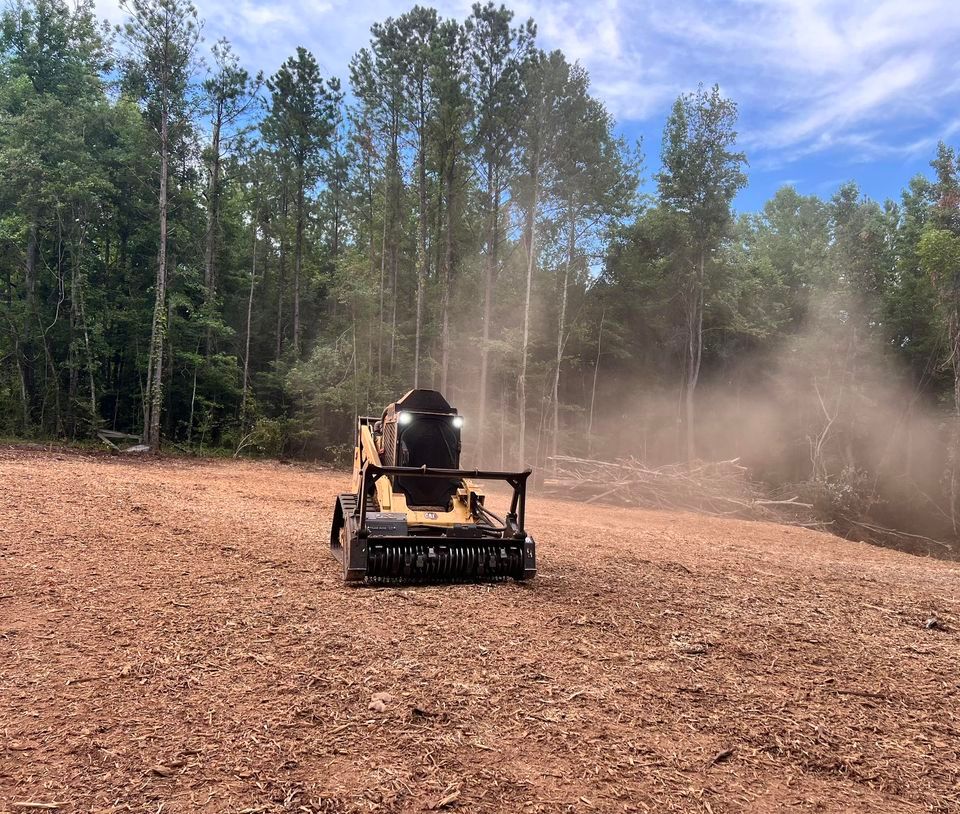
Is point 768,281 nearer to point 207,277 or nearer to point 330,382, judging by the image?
point 330,382

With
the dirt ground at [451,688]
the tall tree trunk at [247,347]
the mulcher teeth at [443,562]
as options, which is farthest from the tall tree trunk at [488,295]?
the mulcher teeth at [443,562]

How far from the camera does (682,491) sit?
1719 cm

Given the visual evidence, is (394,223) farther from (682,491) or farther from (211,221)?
(682,491)

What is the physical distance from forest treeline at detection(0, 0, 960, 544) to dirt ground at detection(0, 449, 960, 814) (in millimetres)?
15078

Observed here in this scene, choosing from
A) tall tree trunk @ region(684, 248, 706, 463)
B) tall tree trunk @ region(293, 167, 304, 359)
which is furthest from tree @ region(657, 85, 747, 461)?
tall tree trunk @ region(293, 167, 304, 359)

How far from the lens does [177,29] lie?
18844 mm

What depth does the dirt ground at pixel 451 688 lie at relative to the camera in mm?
2375

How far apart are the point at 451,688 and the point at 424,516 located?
267cm

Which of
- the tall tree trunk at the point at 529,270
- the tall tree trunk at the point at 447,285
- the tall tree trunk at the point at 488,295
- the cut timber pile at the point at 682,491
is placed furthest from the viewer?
the tall tree trunk at the point at 447,285

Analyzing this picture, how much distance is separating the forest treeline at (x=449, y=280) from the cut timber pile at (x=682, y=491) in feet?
9.73

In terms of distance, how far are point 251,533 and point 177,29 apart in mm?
19380

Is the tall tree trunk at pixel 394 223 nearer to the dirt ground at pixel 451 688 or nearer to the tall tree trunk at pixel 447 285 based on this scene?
the tall tree trunk at pixel 447 285

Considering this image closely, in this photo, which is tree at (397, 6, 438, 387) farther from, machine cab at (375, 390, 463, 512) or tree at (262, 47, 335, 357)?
machine cab at (375, 390, 463, 512)

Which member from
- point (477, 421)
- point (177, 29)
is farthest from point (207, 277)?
point (477, 421)
